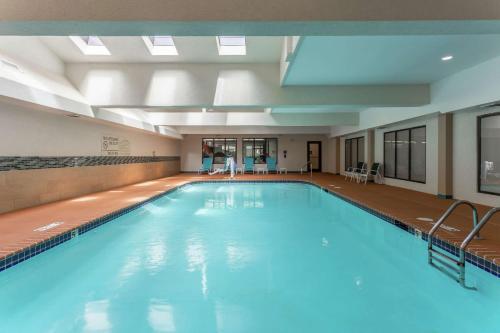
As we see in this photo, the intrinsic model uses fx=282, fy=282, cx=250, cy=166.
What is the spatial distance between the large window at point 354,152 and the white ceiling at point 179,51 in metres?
6.93

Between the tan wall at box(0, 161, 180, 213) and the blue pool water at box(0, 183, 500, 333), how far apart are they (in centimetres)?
186

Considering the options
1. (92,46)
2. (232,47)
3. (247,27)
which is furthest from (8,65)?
Result: (247,27)

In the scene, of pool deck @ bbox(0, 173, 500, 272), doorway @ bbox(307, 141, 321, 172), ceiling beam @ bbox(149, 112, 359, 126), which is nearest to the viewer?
pool deck @ bbox(0, 173, 500, 272)

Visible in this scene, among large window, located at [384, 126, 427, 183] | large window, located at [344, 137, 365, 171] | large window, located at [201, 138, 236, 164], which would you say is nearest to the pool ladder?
large window, located at [384, 126, 427, 183]

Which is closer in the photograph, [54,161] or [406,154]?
[54,161]

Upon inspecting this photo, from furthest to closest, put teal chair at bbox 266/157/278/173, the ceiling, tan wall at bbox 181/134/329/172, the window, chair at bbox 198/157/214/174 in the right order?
tan wall at bbox 181/134/329/172, teal chair at bbox 266/157/278/173, chair at bbox 198/157/214/174, the window, the ceiling

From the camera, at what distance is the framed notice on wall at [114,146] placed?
26.1ft

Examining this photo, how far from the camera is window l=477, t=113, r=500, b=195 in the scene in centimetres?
511

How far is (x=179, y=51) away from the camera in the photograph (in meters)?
5.61

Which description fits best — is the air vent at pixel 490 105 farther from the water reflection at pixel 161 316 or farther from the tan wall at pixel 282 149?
the tan wall at pixel 282 149

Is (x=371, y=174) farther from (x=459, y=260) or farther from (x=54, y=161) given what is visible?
(x=54, y=161)

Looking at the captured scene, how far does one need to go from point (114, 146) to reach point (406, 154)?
8514 millimetres

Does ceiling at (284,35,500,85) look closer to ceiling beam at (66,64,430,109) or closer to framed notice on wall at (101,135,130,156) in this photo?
ceiling beam at (66,64,430,109)

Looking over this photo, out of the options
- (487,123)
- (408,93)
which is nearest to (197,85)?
(408,93)
